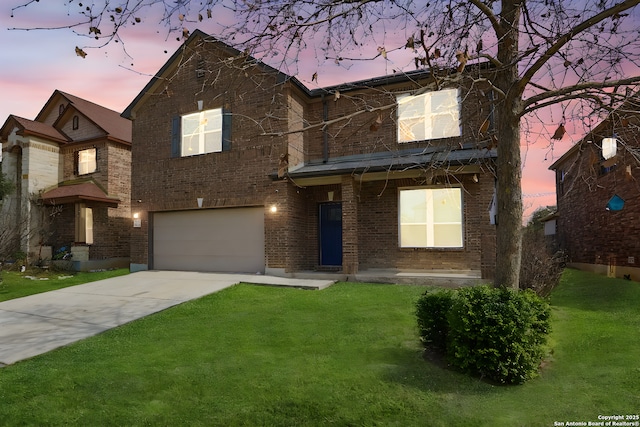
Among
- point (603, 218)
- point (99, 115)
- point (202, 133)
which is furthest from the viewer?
point (99, 115)

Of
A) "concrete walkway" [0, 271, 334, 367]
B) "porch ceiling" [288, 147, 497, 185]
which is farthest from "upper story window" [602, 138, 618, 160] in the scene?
"concrete walkway" [0, 271, 334, 367]

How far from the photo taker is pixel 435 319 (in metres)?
5.36

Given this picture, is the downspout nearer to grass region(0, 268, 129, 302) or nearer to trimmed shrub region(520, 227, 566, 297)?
trimmed shrub region(520, 227, 566, 297)

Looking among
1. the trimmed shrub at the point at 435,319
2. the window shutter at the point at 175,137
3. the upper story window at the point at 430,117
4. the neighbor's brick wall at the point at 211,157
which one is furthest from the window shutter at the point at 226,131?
the trimmed shrub at the point at 435,319

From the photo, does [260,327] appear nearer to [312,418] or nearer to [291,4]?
[312,418]

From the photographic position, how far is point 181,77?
14438mm

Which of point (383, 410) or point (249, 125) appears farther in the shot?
point (249, 125)

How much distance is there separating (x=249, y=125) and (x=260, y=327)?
8.09 m

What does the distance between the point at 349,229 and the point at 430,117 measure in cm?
438

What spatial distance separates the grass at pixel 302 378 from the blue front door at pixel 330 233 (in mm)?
5640

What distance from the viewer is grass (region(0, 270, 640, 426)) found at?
3.70 meters

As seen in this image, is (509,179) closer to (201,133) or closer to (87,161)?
(201,133)

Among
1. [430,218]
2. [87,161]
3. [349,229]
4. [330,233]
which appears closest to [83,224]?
[87,161]

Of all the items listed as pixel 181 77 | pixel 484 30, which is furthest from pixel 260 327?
pixel 181 77
